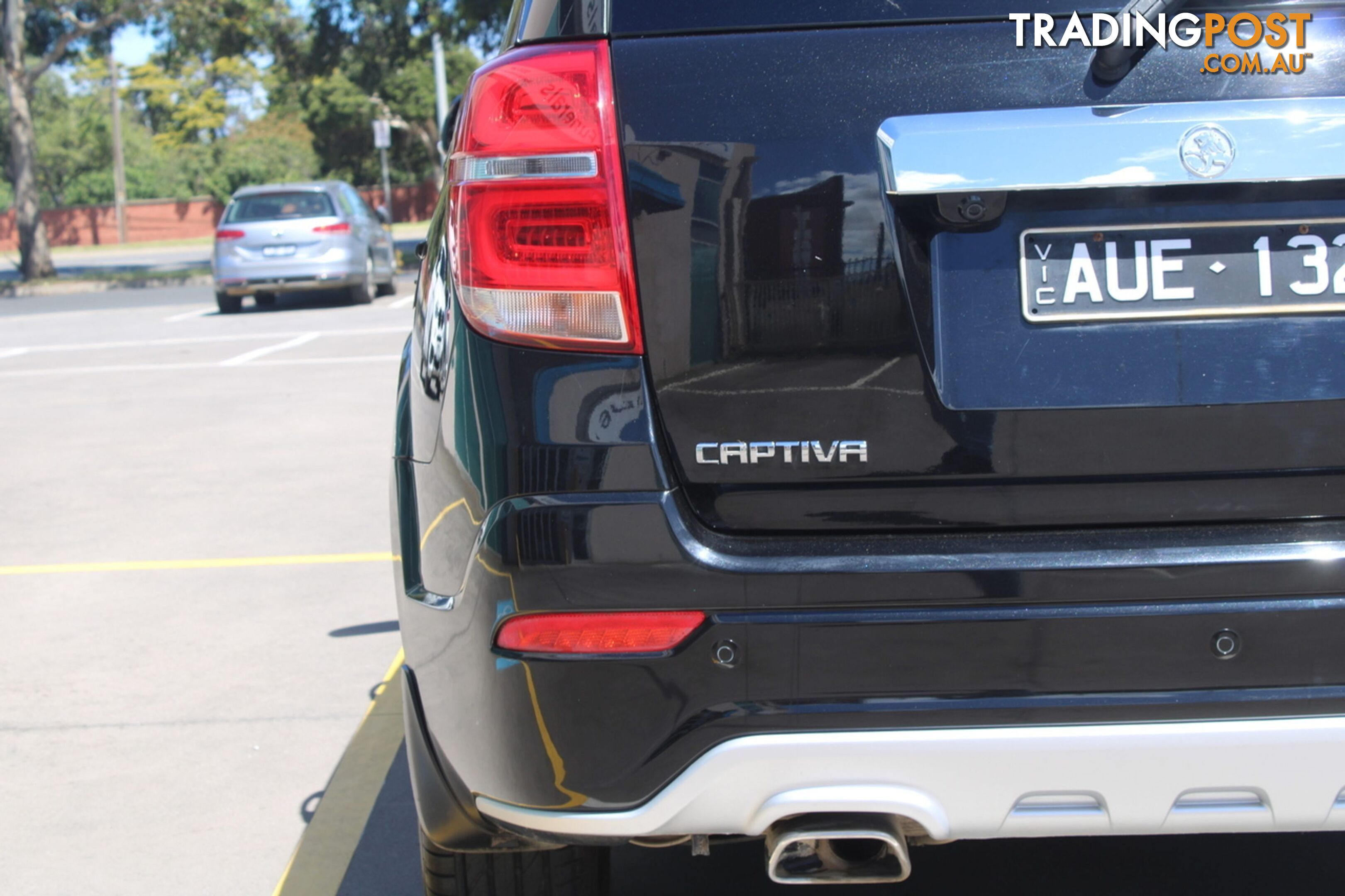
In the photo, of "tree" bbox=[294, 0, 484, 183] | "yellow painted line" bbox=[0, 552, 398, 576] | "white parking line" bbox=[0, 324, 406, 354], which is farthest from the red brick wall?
"yellow painted line" bbox=[0, 552, 398, 576]

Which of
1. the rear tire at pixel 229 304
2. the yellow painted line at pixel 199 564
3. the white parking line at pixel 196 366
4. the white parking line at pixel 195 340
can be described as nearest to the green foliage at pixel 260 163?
the rear tire at pixel 229 304

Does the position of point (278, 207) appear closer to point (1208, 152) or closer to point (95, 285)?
point (95, 285)

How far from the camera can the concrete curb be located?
78.9ft

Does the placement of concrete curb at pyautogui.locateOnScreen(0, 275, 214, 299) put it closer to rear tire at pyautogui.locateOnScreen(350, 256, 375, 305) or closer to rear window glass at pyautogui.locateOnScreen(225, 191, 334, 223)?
rear window glass at pyautogui.locateOnScreen(225, 191, 334, 223)

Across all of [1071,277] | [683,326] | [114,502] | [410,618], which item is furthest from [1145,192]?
[114,502]

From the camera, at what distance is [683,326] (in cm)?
177

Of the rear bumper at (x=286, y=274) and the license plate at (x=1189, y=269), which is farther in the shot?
the rear bumper at (x=286, y=274)

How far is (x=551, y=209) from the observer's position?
1795mm

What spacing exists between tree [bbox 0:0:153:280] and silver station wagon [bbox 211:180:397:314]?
31.3 ft

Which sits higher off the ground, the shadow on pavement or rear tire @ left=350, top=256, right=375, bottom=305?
rear tire @ left=350, top=256, right=375, bottom=305

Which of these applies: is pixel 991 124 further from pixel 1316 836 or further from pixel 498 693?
pixel 1316 836

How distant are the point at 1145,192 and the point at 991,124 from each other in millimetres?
203

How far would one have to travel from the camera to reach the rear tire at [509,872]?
86.4 inches

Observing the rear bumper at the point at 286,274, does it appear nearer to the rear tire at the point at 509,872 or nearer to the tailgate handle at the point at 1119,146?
the rear tire at the point at 509,872
